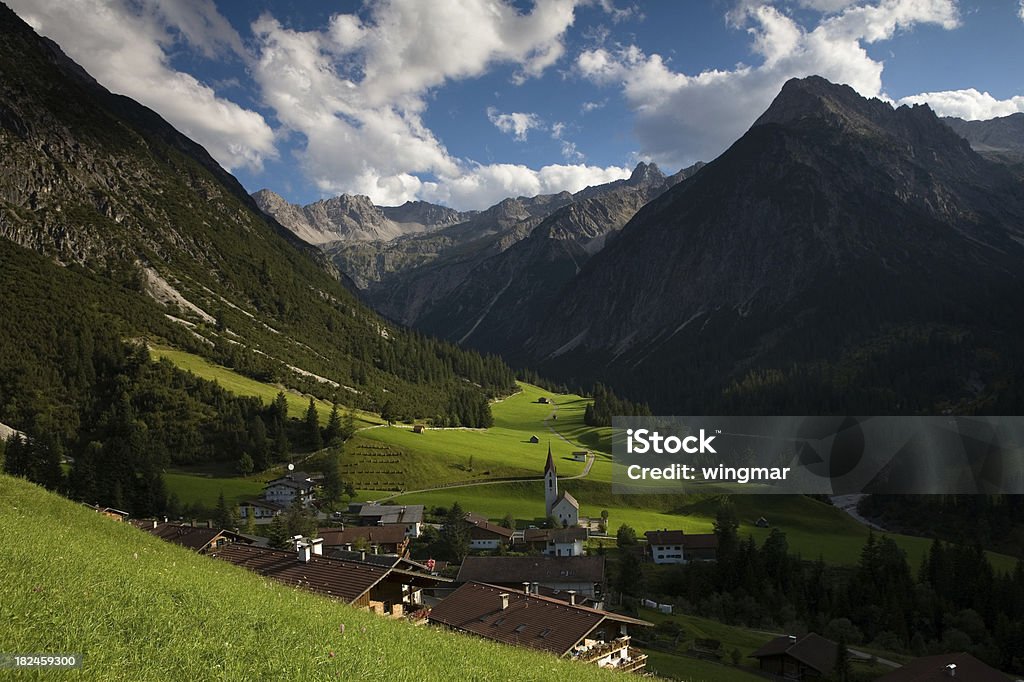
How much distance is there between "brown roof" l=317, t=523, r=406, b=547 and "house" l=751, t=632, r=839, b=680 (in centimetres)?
4709

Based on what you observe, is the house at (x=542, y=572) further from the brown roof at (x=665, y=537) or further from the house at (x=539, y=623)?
the brown roof at (x=665, y=537)

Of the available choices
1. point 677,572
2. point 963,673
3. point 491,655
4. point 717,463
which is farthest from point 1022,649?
Answer: point 717,463

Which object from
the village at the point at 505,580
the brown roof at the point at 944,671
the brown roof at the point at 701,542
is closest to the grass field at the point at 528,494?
the village at the point at 505,580

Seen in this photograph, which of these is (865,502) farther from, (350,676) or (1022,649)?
(350,676)

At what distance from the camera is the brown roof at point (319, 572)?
30047mm

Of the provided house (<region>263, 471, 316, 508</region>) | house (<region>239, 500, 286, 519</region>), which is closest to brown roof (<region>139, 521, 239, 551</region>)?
house (<region>239, 500, 286, 519</region>)

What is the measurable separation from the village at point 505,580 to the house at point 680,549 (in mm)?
151

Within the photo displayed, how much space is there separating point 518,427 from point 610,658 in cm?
16234

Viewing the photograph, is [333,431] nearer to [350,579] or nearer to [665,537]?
[665,537]

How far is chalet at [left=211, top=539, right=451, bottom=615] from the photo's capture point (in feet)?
98.8

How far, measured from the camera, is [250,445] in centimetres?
12662

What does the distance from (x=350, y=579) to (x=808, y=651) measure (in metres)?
44.8

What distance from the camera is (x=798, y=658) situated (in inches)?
2130

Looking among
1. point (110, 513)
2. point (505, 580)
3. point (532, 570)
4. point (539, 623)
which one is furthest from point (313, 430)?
point (539, 623)
